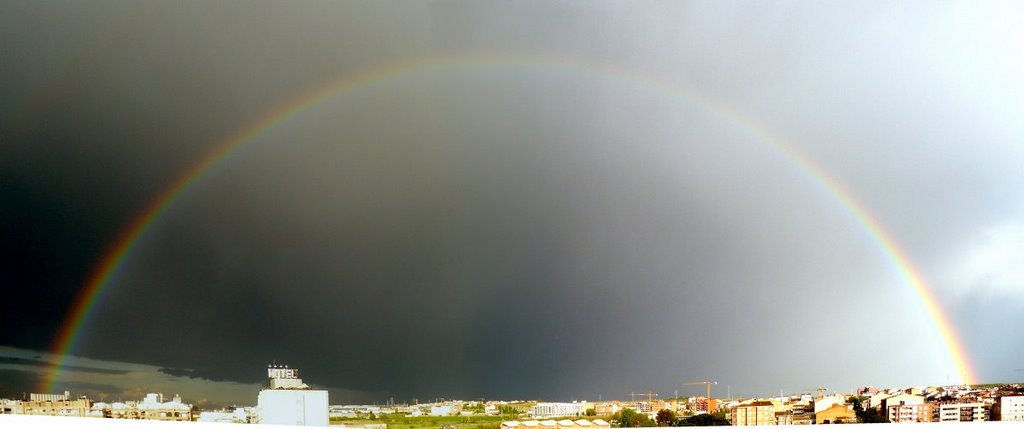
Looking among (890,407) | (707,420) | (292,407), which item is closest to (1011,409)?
(890,407)

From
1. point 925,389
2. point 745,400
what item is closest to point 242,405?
point 745,400

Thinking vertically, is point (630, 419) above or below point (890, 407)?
below

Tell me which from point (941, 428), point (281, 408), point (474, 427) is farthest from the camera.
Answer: point (474, 427)

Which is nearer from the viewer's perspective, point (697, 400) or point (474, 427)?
point (474, 427)

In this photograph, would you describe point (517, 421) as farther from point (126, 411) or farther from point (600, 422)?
point (126, 411)

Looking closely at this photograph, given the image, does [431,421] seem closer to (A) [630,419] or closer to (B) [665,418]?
(A) [630,419]

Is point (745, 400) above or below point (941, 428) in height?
below

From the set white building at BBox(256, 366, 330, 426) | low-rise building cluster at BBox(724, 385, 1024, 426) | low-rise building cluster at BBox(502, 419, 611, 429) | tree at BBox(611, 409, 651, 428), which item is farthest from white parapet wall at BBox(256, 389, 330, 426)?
low-rise building cluster at BBox(724, 385, 1024, 426)
